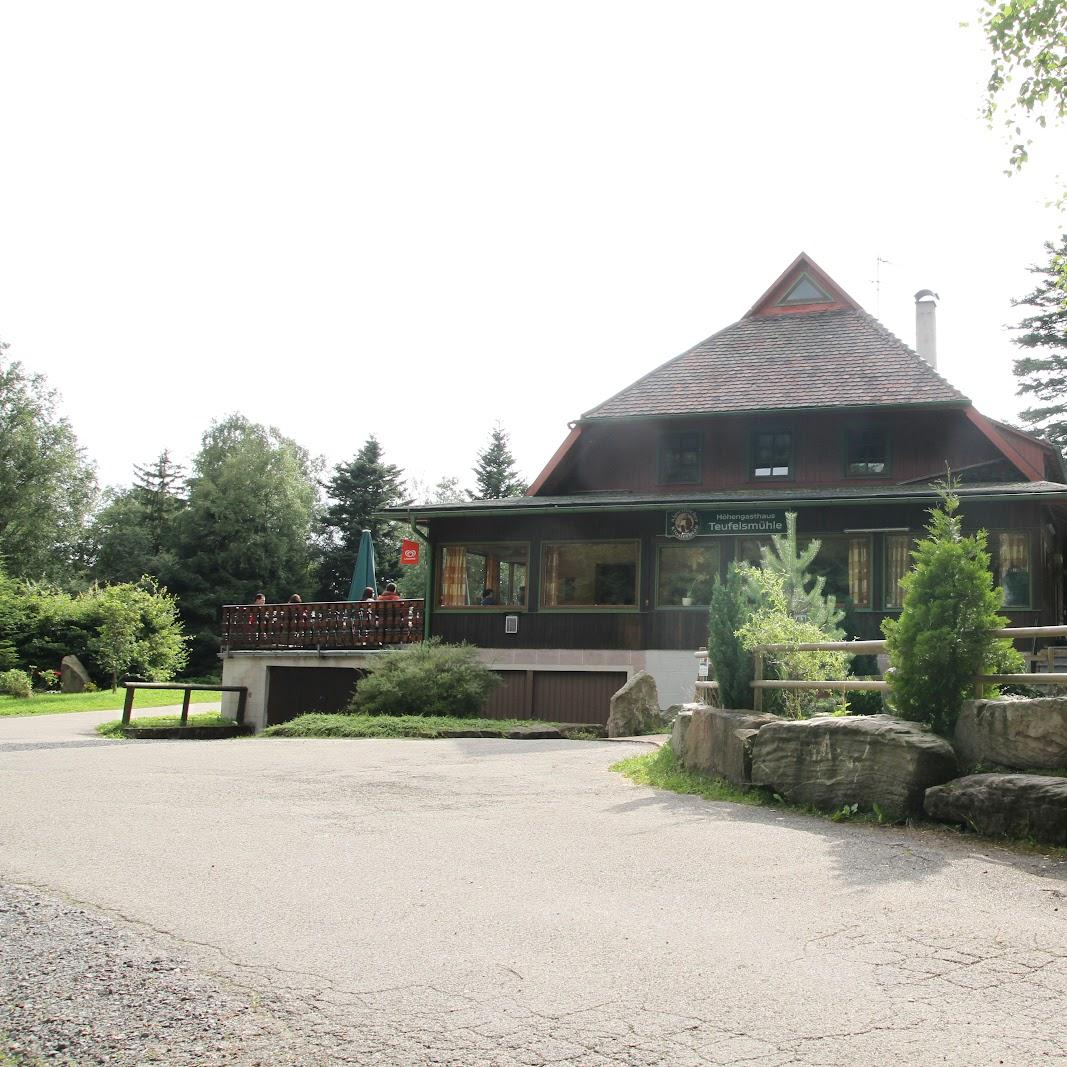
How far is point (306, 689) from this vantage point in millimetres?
26781

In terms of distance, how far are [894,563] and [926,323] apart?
1072 cm

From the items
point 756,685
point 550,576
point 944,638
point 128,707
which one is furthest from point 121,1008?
point 550,576

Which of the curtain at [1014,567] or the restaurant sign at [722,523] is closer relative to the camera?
the curtain at [1014,567]

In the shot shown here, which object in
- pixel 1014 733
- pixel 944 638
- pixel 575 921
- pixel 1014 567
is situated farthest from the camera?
pixel 1014 567

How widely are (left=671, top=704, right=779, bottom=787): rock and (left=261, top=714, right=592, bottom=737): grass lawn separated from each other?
20.2 ft

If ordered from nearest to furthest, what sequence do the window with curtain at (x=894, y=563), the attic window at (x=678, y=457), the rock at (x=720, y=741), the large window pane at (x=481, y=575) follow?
the rock at (x=720, y=741)
the window with curtain at (x=894, y=563)
the large window pane at (x=481, y=575)
the attic window at (x=678, y=457)

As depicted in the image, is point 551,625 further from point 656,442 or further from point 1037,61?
point 1037,61

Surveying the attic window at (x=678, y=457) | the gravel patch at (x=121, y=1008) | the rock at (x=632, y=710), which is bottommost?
the gravel patch at (x=121, y=1008)

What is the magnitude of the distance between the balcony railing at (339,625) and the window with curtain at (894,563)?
31.0 ft

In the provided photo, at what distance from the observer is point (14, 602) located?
37.2 m

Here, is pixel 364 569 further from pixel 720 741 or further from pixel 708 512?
pixel 720 741

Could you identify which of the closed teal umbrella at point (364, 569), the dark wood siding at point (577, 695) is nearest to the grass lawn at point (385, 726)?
the dark wood siding at point (577, 695)

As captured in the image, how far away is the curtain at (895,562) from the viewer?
72.4 feet

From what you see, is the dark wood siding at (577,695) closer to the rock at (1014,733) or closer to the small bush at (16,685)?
the rock at (1014,733)
